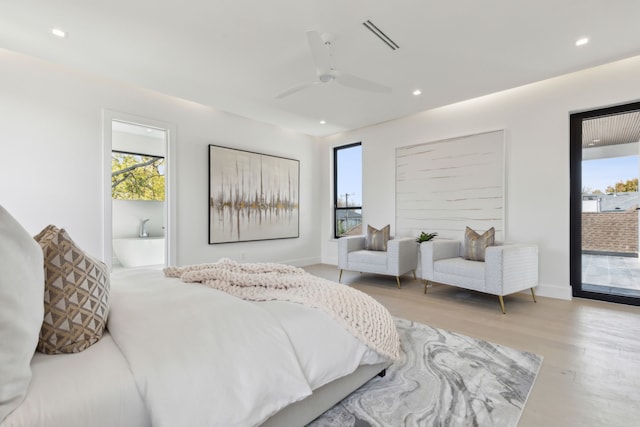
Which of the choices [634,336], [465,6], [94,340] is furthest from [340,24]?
[634,336]

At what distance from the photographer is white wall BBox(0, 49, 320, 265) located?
301 centimetres

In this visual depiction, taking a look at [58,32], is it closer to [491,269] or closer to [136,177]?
[136,177]

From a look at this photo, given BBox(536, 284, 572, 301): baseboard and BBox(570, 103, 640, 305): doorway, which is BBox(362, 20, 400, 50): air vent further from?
BBox(536, 284, 572, 301): baseboard

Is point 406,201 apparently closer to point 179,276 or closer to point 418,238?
point 418,238

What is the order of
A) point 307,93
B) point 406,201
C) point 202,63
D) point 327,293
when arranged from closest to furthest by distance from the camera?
point 327,293 < point 202,63 < point 307,93 < point 406,201

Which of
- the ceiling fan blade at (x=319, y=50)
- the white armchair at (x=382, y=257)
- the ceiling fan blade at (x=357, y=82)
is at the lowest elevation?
the white armchair at (x=382, y=257)

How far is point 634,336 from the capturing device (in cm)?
239

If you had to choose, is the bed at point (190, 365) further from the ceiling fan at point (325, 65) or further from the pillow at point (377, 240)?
the pillow at point (377, 240)

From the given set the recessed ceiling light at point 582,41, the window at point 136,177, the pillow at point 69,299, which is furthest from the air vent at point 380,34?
the window at point 136,177

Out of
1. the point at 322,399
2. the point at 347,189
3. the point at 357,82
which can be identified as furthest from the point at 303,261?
the point at 322,399

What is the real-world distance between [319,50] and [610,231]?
3757 millimetres

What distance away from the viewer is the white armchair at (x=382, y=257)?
13.1ft

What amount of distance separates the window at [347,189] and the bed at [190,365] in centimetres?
424

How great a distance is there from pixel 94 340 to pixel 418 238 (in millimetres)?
4146
